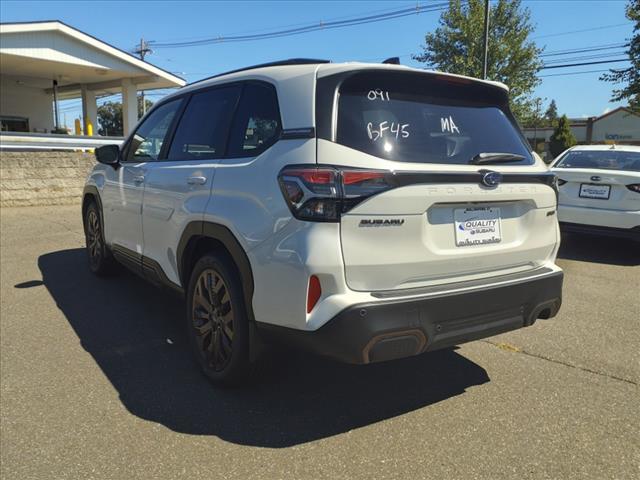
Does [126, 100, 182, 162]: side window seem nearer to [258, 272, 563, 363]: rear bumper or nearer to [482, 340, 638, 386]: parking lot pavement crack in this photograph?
[258, 272, 563, 363]: rear bumper

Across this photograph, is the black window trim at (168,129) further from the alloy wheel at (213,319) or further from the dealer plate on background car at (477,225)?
the dealer plate on background car at (477,225)

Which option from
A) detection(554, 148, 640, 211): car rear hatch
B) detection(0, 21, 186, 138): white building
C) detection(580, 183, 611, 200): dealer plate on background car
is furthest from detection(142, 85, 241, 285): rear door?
detection(0, 21, 186, 138): white building

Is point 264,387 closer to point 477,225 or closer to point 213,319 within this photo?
point 213,319

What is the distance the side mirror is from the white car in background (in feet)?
17.9

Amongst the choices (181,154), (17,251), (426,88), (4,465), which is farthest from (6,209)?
(426,88)

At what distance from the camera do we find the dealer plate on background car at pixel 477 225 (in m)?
2.72

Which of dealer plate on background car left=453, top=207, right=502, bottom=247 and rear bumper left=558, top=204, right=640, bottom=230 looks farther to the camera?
rear bumper left=558, top=204, right=640, bottom=230

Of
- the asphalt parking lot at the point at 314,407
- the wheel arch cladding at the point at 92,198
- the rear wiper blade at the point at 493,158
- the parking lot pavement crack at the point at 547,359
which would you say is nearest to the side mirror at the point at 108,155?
the wheel arch cladding at the point at 92,198

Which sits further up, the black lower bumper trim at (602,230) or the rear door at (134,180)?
the rear door at (134,180)

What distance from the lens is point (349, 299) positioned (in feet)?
7.91

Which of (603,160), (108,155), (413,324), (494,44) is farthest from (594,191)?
(494,44)

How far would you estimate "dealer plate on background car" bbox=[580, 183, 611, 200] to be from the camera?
22.1ft

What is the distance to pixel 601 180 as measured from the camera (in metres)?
6.77

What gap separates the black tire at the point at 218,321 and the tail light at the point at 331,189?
2.47 feet
